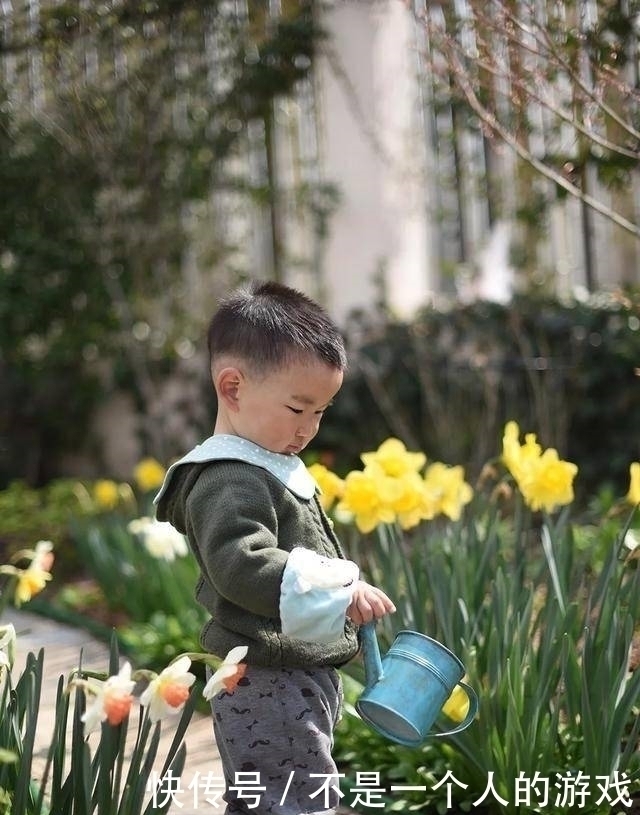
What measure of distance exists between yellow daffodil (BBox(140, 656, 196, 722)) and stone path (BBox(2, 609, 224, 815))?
0.33 meters

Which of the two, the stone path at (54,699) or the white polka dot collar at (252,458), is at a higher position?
the white polka dot collar at (252,458)

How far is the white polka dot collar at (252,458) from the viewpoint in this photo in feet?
6.67

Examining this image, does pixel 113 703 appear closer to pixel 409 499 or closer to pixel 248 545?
pixel 248 545

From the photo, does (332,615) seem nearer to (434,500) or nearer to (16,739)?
(16,739)

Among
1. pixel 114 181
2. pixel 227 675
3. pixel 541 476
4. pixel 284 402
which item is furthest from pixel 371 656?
pixel 114 181

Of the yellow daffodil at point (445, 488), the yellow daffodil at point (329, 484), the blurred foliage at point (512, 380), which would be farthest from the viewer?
the blurred foliage at point (512, 380)

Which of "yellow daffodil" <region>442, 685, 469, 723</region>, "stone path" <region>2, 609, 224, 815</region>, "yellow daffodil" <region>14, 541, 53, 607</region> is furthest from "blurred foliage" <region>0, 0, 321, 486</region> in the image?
"yellow daffodil" <region>442, 685, 469, 723</region>

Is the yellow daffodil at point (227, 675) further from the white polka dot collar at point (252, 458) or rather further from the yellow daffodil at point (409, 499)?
the yellow daffodil at point (409, 499)

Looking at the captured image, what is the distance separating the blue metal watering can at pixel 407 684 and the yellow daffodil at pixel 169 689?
364mm

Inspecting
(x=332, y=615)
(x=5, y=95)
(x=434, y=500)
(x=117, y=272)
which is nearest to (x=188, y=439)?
(x=117, y=272)

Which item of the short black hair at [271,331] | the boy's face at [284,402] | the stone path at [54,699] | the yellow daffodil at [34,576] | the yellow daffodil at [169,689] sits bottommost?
the stone path at [54,699]

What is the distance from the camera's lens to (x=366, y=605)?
1.87 meters

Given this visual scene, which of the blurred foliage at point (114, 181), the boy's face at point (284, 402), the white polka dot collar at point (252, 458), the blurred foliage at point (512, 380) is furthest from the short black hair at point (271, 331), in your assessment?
the blurred foliage at point (114, 181)

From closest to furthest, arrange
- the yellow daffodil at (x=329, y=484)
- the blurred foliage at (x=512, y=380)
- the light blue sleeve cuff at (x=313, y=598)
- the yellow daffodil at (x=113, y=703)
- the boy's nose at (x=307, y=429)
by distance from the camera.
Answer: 1. the yellow daffodil at (x=113, y=703)
2. the light blue sleeve cuff at (x=313, y=598)
3. the boy's nose at (x=307, y=429)
4. the yellow daffodil at (x=329, y=484)
5. the blurred foliage at (x=512, y=380)
